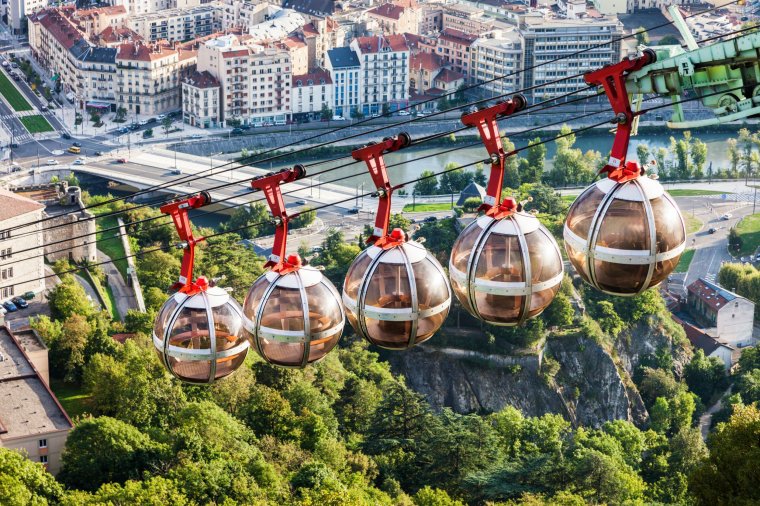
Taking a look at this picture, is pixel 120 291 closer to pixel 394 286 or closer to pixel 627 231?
pixel 394 286

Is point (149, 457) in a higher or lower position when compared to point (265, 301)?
lower

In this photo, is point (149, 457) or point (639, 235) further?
point (149, 457)

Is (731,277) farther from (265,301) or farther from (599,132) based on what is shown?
(265,301)

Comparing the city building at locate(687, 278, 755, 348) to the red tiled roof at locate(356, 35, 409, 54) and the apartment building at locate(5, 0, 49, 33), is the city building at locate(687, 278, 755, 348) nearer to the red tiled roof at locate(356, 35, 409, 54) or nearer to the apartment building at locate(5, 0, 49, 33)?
the red tiled roof at locate(356, 35, 409, 54)

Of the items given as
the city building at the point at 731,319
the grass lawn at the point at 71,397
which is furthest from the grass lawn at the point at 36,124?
the grass lawn at the point at 71,397

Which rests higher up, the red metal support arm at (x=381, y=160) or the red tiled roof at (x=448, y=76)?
the red metal support arm at (x=381, y=160)

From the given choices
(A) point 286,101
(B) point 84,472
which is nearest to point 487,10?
(A) point 286,101

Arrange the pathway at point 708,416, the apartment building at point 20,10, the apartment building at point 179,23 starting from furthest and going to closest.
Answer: the apartment building at point 20,10 < the apartment building at point 179,23 < the pathway at point 708,416

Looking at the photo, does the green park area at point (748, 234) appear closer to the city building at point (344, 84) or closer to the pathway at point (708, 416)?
the pathway at point (708, 416)
